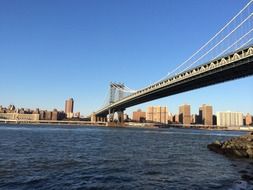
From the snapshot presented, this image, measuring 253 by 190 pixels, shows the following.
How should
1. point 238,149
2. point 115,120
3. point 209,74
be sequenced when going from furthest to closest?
point 115,120 → point 209,74 → point 238,149

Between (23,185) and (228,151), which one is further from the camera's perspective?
(228,151)

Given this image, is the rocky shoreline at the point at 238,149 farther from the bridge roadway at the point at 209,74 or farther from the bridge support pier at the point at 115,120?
the bridge support pier at the point at 115,120

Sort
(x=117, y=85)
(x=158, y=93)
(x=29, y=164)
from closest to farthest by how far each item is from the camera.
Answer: (x=29, y=164) → (x=158, y=93) → (x=117, y=85)

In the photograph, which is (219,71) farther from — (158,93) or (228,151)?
(158,93)

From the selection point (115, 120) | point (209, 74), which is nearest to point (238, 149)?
point (209, 74)

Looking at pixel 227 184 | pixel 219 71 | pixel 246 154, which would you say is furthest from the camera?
pixel 219 71

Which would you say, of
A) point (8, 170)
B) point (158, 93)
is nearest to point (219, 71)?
point (158, 93)

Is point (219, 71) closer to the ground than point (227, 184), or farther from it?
farther from it

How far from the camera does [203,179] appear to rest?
675 inches

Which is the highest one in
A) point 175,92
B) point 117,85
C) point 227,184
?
point 117,85

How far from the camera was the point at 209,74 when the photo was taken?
58.3 metres

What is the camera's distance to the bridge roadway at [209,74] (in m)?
48.8

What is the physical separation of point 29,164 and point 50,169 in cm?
247

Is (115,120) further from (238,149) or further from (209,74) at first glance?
(238,149)
